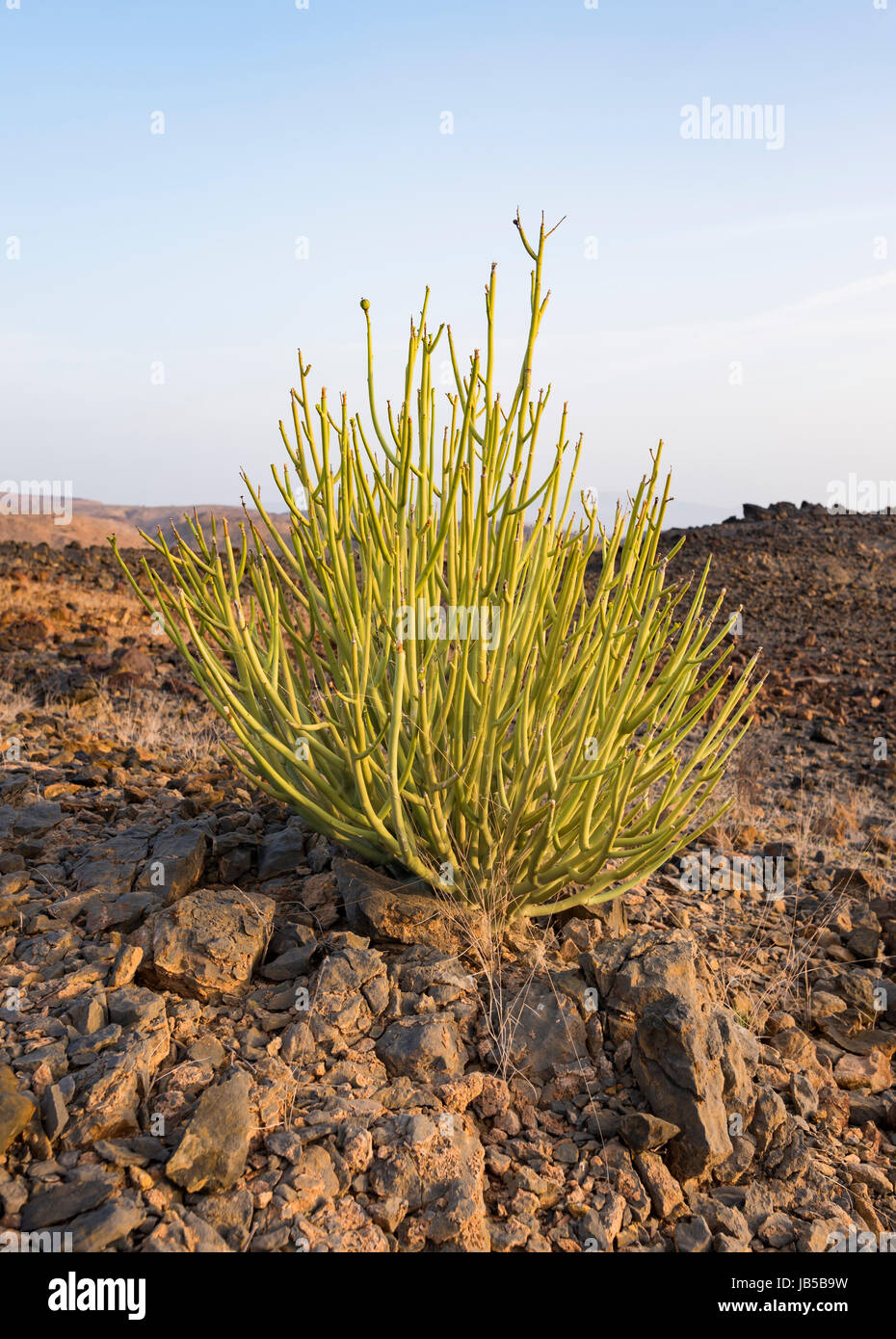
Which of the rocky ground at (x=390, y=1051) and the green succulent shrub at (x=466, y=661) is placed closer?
the rocky ground at (x=390, y=1051)

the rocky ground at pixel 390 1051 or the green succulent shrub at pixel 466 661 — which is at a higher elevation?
the green succulent shrub at pixel 466 661

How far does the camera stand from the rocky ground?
1.78 meters

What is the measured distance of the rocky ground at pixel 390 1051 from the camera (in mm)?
1778

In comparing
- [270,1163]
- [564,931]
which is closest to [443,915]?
[564,931]

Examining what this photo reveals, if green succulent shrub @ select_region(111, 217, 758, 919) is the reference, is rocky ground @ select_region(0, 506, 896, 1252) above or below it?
below

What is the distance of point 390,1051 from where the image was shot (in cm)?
213

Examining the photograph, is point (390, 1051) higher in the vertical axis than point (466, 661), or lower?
lower

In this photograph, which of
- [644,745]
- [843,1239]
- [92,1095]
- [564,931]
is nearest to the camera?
[92,1095]

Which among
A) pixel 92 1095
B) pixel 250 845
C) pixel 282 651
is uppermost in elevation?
pixel 282 651

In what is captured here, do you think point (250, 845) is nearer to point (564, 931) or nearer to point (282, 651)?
point (282, 651)

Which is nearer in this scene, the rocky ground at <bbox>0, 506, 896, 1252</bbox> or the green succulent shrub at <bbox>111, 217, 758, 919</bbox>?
the rocky ground at <bbox>0, 506, 896, 1252</bbox>

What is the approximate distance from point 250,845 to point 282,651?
2.12ft

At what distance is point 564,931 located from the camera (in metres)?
2.60
